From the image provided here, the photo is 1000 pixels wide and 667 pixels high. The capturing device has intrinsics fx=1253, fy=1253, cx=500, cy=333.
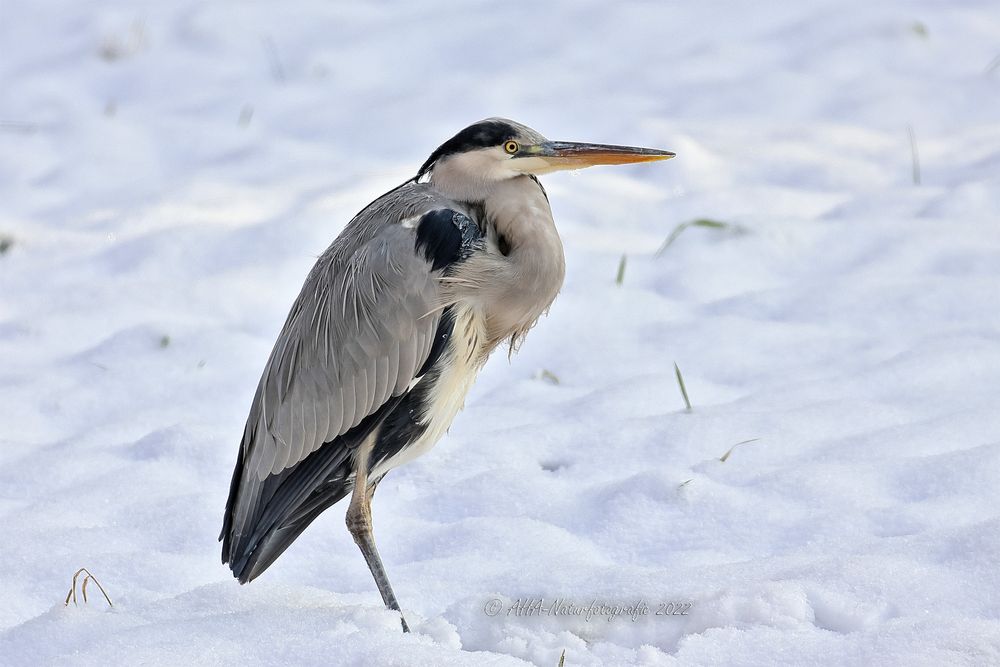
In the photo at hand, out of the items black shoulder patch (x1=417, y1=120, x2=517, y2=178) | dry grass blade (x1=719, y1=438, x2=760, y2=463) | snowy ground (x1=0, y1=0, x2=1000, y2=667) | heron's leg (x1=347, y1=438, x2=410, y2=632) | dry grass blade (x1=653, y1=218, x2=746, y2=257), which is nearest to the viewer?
snowy ground (x1=0, y1=0, x2=1000, y2=667)

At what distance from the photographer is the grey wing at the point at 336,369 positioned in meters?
3.08

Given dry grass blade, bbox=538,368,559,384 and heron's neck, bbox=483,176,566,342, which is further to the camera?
dry grass blade, bbox=538,368,559,384

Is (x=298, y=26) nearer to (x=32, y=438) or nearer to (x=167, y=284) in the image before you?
(x=167, y=284)

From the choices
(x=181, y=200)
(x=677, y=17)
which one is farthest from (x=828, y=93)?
(x=181, y=200)

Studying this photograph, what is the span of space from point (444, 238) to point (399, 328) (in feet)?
0.81

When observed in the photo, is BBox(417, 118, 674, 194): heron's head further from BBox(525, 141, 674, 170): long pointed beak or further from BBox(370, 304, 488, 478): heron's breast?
BBox(370, 304, 488, 478): heron's breast

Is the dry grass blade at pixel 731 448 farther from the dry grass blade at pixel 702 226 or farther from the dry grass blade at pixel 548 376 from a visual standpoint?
the dry grass blade at pixel 702 226

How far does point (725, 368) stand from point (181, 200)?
9.25ft

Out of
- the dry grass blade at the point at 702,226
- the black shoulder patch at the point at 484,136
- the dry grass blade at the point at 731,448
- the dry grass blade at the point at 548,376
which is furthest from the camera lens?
the dry grass blade at the point at 702,226

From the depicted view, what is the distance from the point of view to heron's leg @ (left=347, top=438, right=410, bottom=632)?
115 inches

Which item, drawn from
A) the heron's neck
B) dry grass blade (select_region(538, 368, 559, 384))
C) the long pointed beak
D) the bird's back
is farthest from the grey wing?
dry grass blade (select_region(538, 368, 559, 384))

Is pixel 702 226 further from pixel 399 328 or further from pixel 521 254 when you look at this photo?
pixel 399 328

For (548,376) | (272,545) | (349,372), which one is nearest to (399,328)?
(349,372)

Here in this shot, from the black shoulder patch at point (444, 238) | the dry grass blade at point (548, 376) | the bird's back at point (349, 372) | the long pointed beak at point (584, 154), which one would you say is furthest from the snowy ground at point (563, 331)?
the long pointed beak at point (584, 154)
